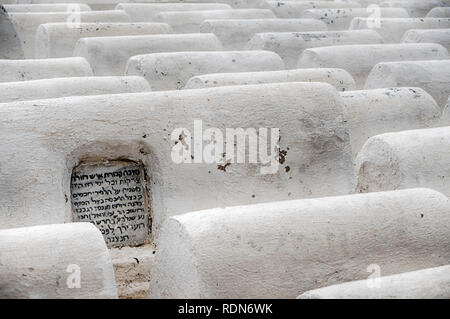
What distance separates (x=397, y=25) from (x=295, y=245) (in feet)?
7.55

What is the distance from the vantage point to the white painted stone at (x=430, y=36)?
9.70ft

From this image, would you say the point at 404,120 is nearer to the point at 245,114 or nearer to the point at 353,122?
the point at 353,122

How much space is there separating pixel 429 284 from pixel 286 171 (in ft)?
2.13

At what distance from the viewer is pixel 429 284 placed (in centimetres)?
107

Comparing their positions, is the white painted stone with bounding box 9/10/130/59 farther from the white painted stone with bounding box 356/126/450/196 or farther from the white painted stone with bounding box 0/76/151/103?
the white painted stone with bounding box 356/126/450/196

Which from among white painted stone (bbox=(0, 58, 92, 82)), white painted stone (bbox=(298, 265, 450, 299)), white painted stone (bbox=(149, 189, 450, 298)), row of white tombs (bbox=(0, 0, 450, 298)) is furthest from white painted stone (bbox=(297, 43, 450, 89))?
white painted stone (bbox=(298, 265, 450, 299))

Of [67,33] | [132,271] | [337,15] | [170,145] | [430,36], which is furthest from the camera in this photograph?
[337,15]

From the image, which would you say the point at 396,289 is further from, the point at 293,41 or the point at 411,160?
the point at 293,41

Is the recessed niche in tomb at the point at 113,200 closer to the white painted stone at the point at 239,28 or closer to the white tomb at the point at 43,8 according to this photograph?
the white painted stone at the point at 239,28

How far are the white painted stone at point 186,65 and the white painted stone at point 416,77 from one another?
1.13 ft

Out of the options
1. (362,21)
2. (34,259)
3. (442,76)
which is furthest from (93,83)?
(362,21)

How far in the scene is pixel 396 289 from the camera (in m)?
1.05

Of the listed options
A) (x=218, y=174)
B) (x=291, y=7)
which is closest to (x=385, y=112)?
(x=218, y=174)

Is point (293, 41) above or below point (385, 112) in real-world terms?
above
